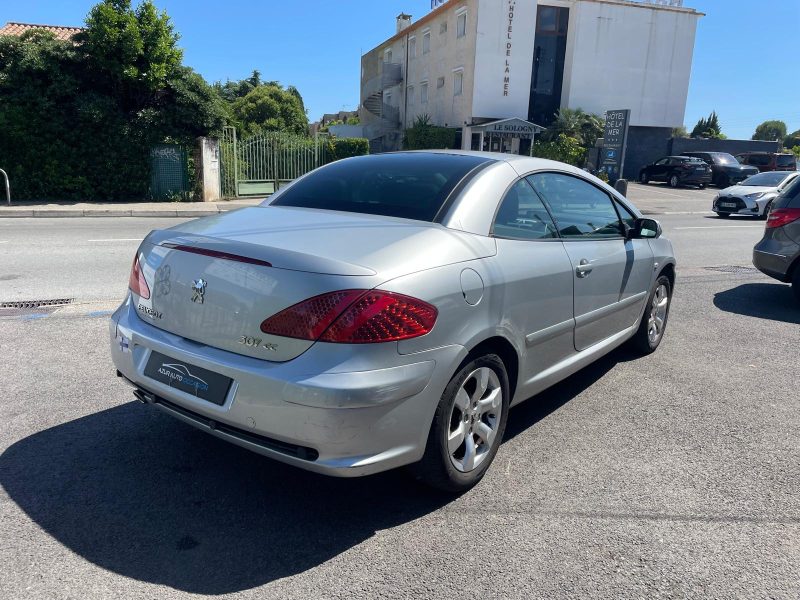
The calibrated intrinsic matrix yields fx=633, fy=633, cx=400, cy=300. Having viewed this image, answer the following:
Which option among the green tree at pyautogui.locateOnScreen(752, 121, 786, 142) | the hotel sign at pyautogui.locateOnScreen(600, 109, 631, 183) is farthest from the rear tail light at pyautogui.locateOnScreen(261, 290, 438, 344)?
the green tree at pyautogui.locateOnScreen(752, 121, 786, 142)

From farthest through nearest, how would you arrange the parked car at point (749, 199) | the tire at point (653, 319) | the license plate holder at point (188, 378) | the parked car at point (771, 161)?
the parked car at point (771, 161) < the parked car at point (749, 199) < the tire at point (653, 319) < the license plate holder at point (188, 378)

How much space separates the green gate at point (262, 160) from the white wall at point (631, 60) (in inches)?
792

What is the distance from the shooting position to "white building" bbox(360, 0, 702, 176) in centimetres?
3412

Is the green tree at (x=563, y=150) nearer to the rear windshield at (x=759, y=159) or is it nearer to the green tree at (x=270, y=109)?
the rear windshield at (x=759, y=159)

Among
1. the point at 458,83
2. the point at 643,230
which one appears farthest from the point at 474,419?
the point at 458,83

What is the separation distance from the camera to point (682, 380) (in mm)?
4684

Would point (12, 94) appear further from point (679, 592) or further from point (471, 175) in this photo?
point (679, 592)

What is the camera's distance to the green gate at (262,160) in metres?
20.2

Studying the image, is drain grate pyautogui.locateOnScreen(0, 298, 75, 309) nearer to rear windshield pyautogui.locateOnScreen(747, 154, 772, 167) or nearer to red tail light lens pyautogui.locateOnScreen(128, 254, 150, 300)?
red tail light lens pyautogui.locateOnScreen(128, 254, 150, 300)

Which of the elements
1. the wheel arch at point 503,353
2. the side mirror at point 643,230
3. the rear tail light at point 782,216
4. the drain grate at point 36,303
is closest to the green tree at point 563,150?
the rear tail light at point 782,216

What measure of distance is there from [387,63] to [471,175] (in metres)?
45.8

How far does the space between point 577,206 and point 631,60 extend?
37318mm

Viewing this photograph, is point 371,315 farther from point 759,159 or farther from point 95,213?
point 759,159

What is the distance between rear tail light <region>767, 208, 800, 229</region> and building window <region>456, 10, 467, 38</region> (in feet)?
101
